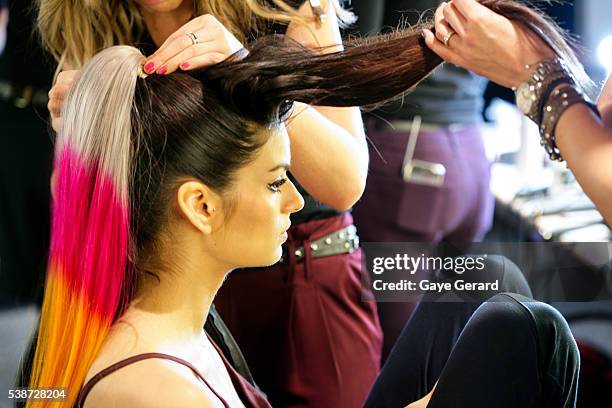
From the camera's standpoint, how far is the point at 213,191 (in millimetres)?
869

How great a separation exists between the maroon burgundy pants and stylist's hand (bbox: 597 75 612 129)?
41 centimetres

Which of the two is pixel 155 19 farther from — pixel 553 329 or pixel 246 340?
pixel 553 329

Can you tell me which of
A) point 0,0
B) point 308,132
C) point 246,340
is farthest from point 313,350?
point 0,0

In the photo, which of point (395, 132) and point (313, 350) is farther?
point (395, 132)

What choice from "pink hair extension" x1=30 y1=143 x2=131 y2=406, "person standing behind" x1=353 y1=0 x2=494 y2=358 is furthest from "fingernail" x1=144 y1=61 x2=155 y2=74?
"person standing behind" x1=353 y1=0 x2=494 y2=358

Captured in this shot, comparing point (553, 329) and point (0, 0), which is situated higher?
point (0, 0)

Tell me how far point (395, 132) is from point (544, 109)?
615 mm

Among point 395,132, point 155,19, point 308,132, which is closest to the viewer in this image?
point 308,132

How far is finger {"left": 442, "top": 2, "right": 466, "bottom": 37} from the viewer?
2.74 ft

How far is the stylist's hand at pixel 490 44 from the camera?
32.3 inches

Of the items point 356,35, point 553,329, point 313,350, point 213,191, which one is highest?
point 356,35

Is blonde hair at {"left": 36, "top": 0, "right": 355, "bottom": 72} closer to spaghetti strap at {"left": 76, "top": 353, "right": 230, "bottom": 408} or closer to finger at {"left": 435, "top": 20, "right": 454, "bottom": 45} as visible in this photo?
finger at {"left": 435, "top": 20, "right": 454, "bottom": 45}

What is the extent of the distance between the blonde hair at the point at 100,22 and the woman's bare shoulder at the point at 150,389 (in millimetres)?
382

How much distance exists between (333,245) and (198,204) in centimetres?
30
